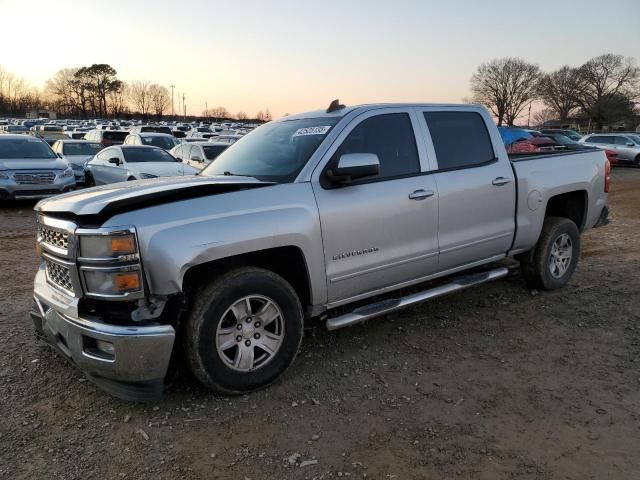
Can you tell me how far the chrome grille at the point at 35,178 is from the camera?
11367 millimetres

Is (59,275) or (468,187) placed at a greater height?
(468,187)

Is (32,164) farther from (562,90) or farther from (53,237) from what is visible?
(562,90)

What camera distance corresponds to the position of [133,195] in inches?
122

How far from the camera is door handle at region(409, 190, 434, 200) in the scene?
4014mm

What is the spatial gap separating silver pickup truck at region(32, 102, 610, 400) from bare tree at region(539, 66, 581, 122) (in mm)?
91878

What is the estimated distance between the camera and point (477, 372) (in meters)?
3.74

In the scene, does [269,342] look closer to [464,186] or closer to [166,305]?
[166,305]

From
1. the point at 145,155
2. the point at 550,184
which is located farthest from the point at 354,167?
the point at 145,155

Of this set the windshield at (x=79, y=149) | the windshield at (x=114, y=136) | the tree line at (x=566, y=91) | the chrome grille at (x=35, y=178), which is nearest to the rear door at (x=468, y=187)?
the chrome grille at (x=35, y=178)

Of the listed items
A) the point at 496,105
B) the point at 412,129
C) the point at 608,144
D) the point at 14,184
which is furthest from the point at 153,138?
the point at 496,105

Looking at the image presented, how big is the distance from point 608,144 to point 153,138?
2183cm

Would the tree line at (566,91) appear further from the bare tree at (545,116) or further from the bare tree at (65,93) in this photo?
the bare tree at (65,93)

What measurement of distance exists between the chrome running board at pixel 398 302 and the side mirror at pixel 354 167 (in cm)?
98

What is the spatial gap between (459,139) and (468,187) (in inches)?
18.7
